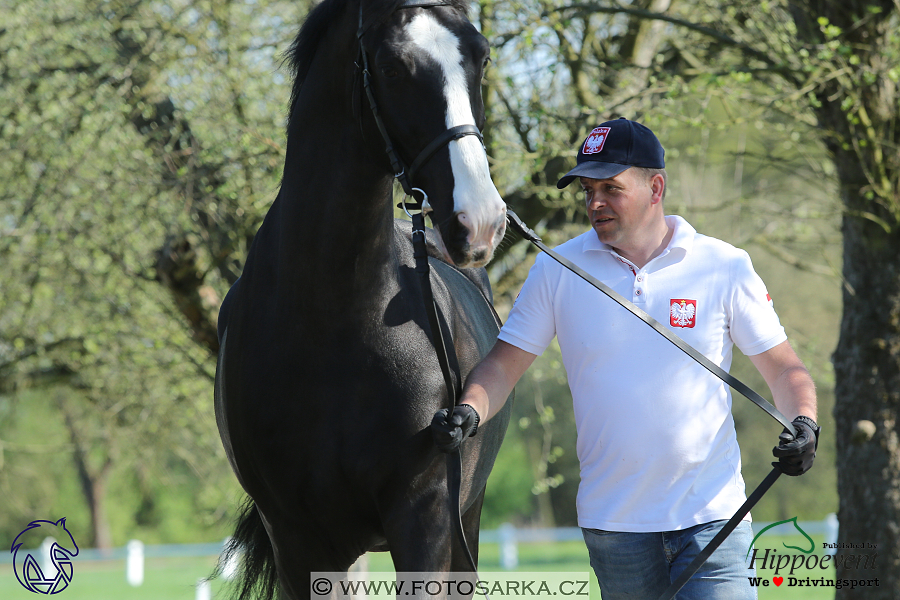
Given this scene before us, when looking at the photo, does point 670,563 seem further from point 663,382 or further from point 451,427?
point 451,427

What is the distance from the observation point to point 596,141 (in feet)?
8.06

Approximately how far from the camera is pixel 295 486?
252 centimetres

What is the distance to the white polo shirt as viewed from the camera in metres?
2.34

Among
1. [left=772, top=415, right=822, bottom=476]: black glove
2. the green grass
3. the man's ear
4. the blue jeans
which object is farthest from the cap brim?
the green grass

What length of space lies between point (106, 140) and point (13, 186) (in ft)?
3.79

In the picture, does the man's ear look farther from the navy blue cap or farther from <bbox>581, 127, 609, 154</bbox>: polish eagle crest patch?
<bbox>581, 127, 609, 154</bbox>: polish eagle crest patch

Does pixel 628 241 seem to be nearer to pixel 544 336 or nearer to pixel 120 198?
pixel 544 336

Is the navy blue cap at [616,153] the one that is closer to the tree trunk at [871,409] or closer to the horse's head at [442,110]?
the horse's head at [442,110]

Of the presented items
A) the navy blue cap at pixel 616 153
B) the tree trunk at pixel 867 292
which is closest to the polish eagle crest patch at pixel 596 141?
the navy blue cap at pixel 616 153

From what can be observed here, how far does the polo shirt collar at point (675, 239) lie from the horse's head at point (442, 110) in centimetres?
55

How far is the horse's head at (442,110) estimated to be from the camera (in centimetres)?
200

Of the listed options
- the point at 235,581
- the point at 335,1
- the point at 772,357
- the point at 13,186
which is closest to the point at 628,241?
the point at 772,357

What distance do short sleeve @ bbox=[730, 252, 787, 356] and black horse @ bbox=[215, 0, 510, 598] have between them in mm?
866

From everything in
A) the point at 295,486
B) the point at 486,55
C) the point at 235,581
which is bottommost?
the point at 235,581
